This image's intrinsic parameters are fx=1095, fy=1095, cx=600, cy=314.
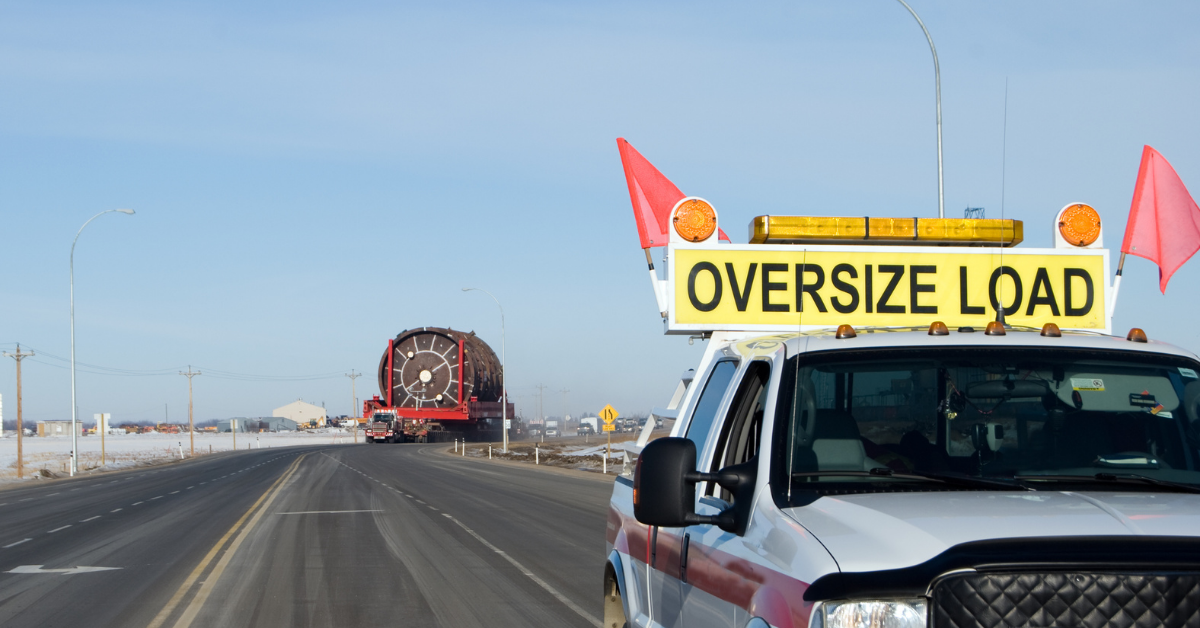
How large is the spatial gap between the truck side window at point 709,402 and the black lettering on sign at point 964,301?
4.15 ft

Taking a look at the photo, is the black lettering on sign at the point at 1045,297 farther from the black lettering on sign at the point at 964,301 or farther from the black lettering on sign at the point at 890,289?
the black lettering on sign at the point at 890,289

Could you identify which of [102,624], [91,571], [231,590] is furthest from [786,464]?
[91,571]

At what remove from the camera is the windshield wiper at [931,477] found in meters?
3.26

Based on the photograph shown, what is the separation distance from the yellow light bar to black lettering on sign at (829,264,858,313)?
157 mm

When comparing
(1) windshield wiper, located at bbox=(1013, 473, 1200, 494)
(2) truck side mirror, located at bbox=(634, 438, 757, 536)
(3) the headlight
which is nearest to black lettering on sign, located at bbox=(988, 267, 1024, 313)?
(1) windshield wiper, located at bbox=(1013, 473, 1200, 494)

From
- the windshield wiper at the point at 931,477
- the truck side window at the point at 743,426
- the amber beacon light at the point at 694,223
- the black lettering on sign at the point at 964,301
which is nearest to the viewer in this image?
the windshield wiper at the point at 931,477

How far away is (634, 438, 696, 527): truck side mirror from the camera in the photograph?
335 cm

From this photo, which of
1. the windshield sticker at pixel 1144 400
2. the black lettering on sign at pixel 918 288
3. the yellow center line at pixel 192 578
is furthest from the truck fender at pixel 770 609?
the yellow center line at pixel 192 578

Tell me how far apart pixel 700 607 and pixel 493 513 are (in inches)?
723

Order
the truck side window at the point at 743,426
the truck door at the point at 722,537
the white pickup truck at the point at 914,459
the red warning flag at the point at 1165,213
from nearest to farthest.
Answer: the white pickup truck at the point at 914,459 < the truck door at the point at 722,537 < the truck side window at the point at 743,426 < the red warning flag at the point at 1165,213

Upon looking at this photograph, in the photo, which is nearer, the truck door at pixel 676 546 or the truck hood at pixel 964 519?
the truck hood at pixel 964 519

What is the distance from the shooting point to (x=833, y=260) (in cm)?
521

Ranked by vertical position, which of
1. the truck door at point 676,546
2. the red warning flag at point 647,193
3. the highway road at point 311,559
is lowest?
the highway road at point 311,559

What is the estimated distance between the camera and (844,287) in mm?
5168
